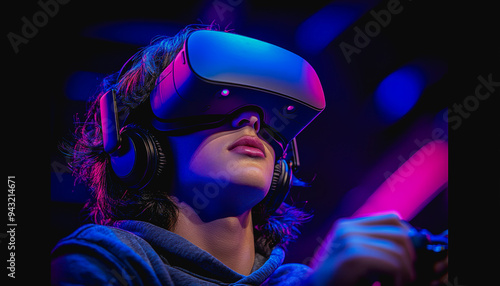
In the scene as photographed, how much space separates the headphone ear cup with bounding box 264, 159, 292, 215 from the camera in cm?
160

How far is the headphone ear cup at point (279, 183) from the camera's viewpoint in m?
1.60

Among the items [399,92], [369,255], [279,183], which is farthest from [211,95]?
→ [399,92]

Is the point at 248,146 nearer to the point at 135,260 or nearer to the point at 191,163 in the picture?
the point at 191,163

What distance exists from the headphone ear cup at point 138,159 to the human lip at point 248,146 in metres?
0.24

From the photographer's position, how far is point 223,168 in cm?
138

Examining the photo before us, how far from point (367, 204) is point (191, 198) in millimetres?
860

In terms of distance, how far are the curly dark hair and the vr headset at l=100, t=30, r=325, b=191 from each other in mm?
93

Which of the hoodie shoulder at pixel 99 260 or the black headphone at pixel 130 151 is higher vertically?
the black headphone at pixel 130 151

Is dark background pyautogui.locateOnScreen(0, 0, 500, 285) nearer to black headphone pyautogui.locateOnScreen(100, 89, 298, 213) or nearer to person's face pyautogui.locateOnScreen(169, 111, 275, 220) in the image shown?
black headphone pyautogui.locateOnScreen(100, 89, 298, 213)

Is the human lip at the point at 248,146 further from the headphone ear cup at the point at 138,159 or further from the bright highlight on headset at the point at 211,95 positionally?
the headphone ear cup at the point at 138,159

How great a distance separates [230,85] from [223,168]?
0.27m

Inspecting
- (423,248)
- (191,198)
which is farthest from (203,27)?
(423,248)

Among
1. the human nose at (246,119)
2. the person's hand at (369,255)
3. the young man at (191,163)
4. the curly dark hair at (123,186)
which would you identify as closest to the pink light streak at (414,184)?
the curly dark hair at (123,186)

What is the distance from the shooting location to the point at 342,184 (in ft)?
6.47
